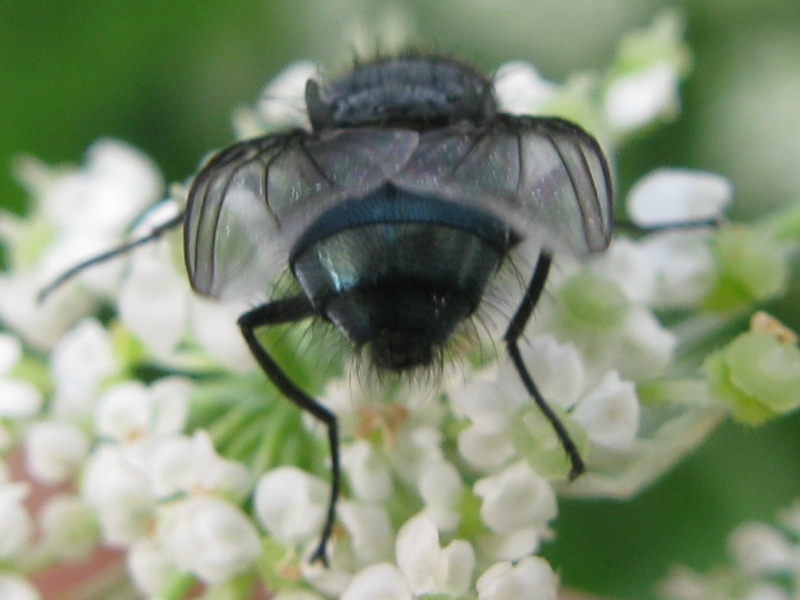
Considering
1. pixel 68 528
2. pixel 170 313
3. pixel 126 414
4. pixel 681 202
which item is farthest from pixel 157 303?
pixel 681 202

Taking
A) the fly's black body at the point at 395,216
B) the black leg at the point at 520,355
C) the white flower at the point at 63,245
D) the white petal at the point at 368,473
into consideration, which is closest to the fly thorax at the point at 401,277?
the fly's black body at the point at 395,216

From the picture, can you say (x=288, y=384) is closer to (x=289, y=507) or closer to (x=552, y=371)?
(x=289, y=507)

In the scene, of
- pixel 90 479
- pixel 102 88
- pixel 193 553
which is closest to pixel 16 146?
pixel 102 88

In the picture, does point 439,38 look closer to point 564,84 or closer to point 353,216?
point 564,84

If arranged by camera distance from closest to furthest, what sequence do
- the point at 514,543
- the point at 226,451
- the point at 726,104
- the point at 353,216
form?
the point at 353,216
the point at 514,543
the point at 226,451
the point at 726,104

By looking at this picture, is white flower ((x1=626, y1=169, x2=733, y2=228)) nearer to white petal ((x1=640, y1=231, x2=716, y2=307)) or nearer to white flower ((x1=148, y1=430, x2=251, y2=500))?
white petal ((x1=640, y1=231, x2=716, y2=307))

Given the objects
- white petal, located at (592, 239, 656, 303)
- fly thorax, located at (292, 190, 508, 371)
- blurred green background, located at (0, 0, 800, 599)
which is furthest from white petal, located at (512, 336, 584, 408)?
blurred green background, located at (0, 0, 800, 599)
